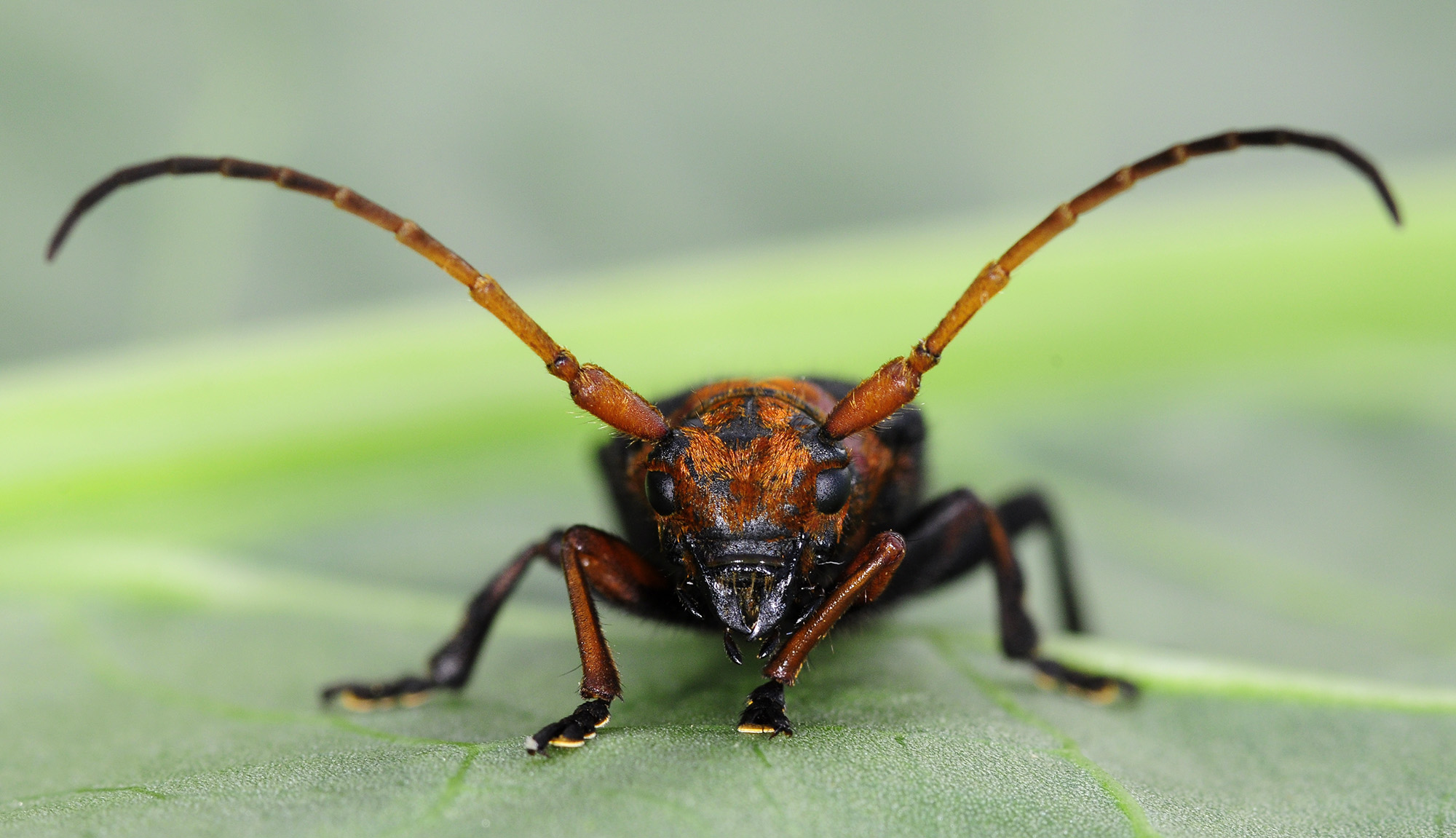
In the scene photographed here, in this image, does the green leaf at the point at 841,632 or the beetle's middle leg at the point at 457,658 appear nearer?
the green leaf at the point at 841,632

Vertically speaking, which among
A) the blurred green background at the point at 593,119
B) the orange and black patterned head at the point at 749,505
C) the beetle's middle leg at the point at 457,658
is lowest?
the beetle's middle leg at the point at 457,658

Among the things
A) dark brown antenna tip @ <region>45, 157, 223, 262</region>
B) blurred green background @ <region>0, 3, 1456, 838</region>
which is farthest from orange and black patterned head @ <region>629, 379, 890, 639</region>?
dark brown antenna tip @ <region>45, 157, 223, 262</region>

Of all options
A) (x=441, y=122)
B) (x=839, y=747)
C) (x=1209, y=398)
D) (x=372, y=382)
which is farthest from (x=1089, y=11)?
(x=839, y=747)

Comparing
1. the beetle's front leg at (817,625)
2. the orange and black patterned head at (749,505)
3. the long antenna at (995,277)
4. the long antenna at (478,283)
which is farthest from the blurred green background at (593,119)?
the beetle's front leg at (817,625)

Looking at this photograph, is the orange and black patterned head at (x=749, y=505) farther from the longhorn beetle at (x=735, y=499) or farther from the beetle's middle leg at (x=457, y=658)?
the beetle's middle leg at (x=457, y=658)

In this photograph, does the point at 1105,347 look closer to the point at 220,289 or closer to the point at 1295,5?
the point at 1295,5

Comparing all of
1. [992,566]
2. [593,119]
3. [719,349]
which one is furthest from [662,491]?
[593,119]

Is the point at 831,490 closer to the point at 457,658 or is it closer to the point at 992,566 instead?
the point at 992,566
